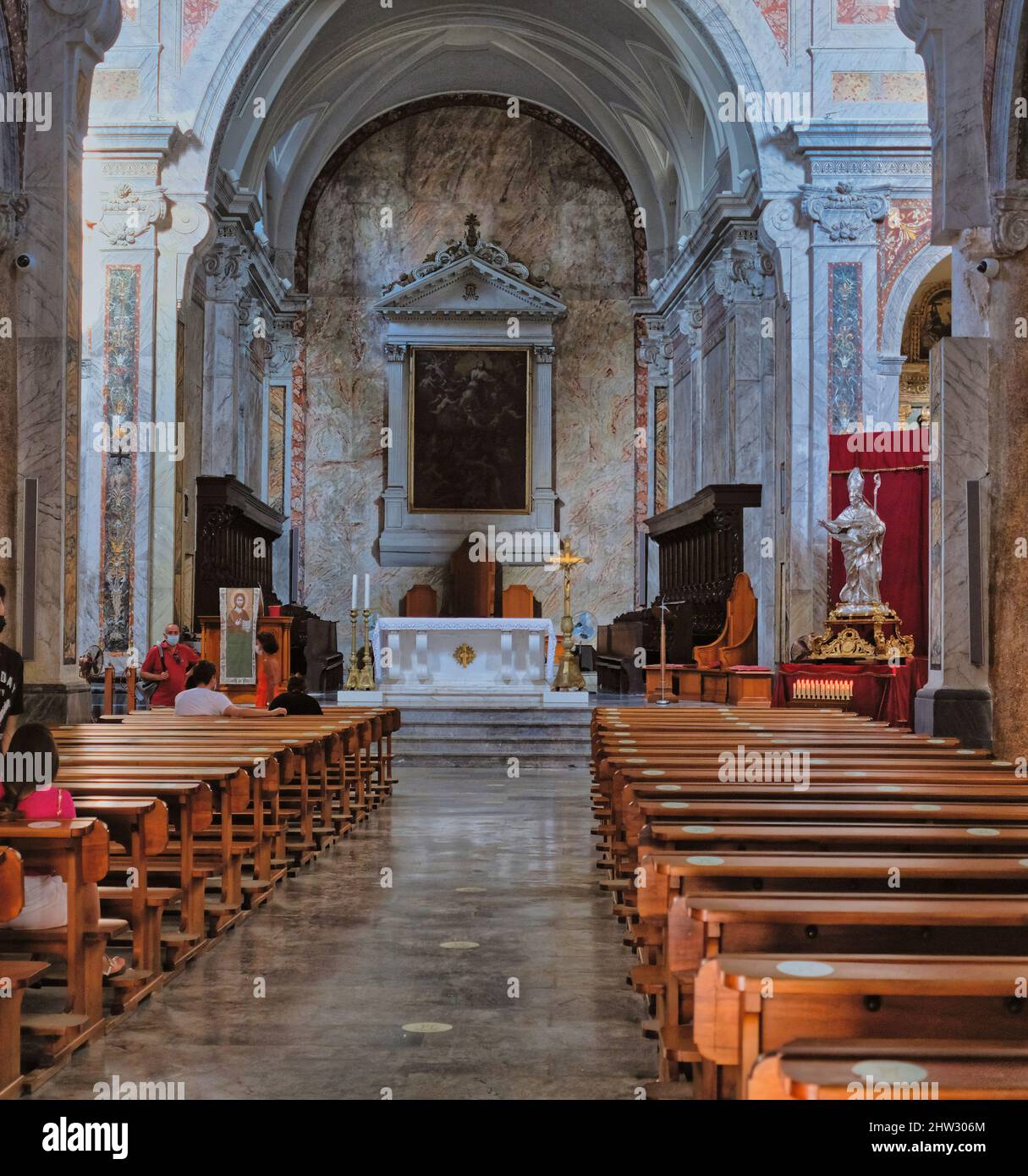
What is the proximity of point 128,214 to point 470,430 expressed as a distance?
898 centimetres

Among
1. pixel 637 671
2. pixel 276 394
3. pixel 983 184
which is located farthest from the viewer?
pixel 276 394

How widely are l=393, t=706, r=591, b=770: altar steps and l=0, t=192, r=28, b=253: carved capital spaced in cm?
640

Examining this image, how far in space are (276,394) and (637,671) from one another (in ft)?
27.1

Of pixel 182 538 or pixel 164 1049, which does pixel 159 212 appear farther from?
pixel 164 1049

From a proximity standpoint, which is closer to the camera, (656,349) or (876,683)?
(876,683)

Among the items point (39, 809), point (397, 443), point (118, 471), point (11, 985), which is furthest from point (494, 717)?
point (11, 985)

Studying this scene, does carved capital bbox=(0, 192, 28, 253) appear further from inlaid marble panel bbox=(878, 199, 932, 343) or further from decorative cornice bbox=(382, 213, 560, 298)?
decorative cornice bbox=(382, 213, 560, 298)

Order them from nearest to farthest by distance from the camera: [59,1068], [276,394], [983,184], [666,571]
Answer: [59,1068]
[983,184]
[666,571]
[276,394]

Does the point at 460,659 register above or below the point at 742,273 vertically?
below

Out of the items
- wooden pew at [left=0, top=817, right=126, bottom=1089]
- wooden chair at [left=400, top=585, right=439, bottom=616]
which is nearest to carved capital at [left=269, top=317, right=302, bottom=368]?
wooden chair at [left=400, top=585, right=439, bottom=616]

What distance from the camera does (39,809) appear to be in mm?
4359

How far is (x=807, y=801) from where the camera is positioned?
16.1 ft

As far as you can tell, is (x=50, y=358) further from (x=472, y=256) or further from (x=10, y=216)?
(x=472, y=256)
